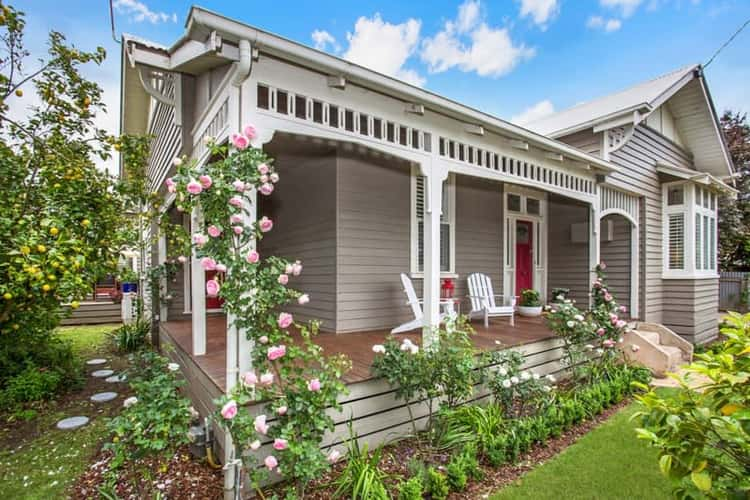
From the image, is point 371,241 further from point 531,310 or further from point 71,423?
point 71,423

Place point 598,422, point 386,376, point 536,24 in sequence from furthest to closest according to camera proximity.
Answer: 1. point 536,24
2. point 598,422
3. point 386,376

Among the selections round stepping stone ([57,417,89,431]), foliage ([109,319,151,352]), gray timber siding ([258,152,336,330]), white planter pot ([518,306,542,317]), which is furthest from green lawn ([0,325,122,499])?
white planter pot ([518,306,542,317])

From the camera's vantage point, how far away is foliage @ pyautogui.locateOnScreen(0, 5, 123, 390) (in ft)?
10.5

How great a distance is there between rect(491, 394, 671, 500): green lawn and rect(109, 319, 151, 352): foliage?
6.30m

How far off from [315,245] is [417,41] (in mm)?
10222

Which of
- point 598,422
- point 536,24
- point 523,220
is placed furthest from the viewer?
point 536,24

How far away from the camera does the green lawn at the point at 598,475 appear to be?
108 inches

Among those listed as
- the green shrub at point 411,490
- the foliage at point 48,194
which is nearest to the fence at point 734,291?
the green shrub at point 411,490

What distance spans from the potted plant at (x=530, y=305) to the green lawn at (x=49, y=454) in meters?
6.43

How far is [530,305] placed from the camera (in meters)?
7.27

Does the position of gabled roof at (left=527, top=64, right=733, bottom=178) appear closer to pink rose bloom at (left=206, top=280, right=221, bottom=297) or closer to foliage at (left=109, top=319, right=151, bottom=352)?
pink rose bloom at (left=206, top=280, right=221, bottom=297)

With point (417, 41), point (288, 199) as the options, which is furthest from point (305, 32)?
point (288, 199)

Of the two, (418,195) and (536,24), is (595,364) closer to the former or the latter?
(418,195)

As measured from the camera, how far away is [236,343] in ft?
8.90
